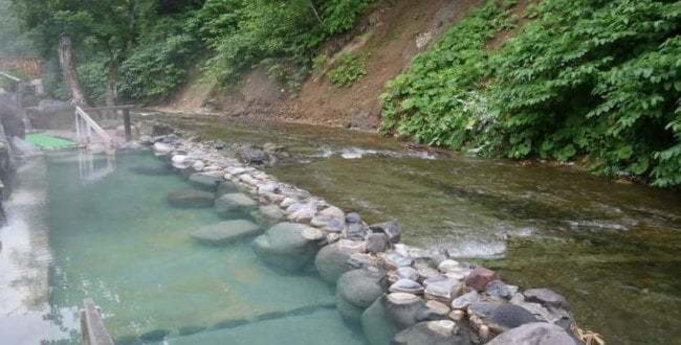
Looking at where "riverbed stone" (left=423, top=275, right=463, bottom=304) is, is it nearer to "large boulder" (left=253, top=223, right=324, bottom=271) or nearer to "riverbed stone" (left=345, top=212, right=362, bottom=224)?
"large boulder" (left=253, top=223, right=324, bottom=271)

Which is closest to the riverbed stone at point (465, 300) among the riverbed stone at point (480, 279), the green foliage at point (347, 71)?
the riverbed stone at point (480, 279)

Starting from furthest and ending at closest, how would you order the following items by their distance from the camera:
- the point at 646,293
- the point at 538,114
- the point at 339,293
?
1. the point at 538,114
2. the point at 339,293
3. the point at 646,293

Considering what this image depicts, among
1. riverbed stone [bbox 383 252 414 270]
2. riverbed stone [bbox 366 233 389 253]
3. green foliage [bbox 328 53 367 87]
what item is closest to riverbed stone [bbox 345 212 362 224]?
riverbed stone [bbox 366 233 389 253]

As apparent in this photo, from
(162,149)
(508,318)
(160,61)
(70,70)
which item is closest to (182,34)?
(160,61)

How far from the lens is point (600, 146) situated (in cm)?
699

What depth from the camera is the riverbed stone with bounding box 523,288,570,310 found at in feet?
11.3

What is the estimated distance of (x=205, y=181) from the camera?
736cm

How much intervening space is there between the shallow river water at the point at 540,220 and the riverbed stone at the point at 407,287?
709 millimetres

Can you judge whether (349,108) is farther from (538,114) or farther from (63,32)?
(63,32)

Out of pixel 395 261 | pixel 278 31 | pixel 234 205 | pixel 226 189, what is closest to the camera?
pixel 395 261

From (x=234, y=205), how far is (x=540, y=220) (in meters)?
3.14

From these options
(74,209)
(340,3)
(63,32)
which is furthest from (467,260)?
(63,32)

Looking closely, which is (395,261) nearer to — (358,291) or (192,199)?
(358,291)

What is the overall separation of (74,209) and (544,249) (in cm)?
539
